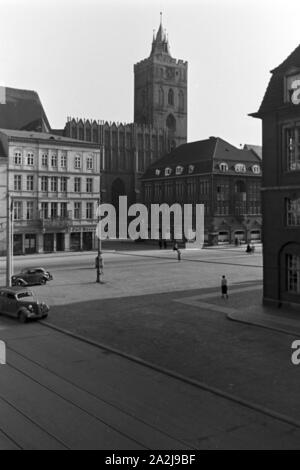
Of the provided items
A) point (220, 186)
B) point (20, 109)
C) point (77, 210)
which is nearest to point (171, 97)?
point (20, 109)

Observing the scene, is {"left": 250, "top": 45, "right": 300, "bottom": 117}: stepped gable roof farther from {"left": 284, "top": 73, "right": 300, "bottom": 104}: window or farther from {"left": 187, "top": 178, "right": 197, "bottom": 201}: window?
{"left": 187, "top": 178, "right": 197, "bottom": 201}: window

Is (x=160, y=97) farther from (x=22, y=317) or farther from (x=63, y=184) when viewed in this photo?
(x=22, y=317)

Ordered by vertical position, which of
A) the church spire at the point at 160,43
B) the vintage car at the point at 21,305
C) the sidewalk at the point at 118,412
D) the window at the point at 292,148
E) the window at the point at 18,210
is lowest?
the sidewalk at the point at 118,412

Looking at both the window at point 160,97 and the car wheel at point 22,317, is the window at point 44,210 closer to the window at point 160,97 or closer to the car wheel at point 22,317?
the car wheel at point 22,317

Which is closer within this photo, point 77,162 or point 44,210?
point 44,210

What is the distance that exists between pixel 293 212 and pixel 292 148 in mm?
3460

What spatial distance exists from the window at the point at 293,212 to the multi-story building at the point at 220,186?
50.1m

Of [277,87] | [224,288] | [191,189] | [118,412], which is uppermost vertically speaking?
[277,87]

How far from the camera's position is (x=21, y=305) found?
80.6 ft

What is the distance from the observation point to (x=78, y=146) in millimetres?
69375

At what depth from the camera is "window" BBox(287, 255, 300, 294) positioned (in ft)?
86.9

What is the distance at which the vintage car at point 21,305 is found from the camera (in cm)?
2434

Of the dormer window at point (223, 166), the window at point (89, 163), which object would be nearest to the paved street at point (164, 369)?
the window at point (89, 163)
